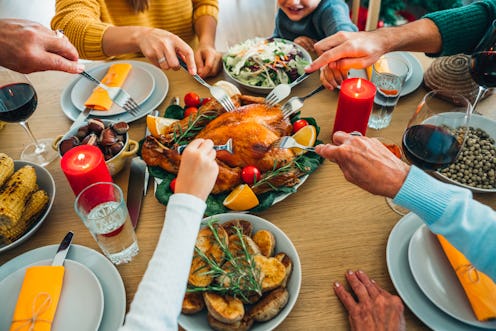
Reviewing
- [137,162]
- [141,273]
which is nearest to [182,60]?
[137,162]

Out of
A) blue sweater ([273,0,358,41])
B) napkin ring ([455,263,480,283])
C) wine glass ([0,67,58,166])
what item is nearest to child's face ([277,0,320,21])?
→ blue sweater ([273,0,358,41])

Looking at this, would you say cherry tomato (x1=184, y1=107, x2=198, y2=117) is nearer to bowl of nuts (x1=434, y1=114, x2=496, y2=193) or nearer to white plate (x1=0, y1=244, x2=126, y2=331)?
white plate (x1=0, y1=244, x2=126, y2=331)

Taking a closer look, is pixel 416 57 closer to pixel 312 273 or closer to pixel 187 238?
pixel 312 273

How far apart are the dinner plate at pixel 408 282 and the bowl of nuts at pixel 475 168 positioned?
0.21m

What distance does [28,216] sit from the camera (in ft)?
3.58

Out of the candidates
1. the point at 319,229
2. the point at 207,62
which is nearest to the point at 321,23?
the point at 207,62

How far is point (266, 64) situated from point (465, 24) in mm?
764

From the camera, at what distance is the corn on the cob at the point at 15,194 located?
101 centimetres

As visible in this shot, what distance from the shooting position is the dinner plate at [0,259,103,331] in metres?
0.89

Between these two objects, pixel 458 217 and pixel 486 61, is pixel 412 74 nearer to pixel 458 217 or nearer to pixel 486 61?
pixel 486 61

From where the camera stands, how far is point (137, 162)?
127 cm

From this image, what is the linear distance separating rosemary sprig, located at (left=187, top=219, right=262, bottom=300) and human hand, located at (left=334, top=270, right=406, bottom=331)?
0.22 metres

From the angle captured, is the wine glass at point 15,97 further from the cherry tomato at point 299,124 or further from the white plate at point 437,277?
the white plate at point 437,277

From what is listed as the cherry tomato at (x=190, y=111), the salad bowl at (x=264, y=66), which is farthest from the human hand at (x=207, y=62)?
the cherry tomato at (x=190, y=111)
